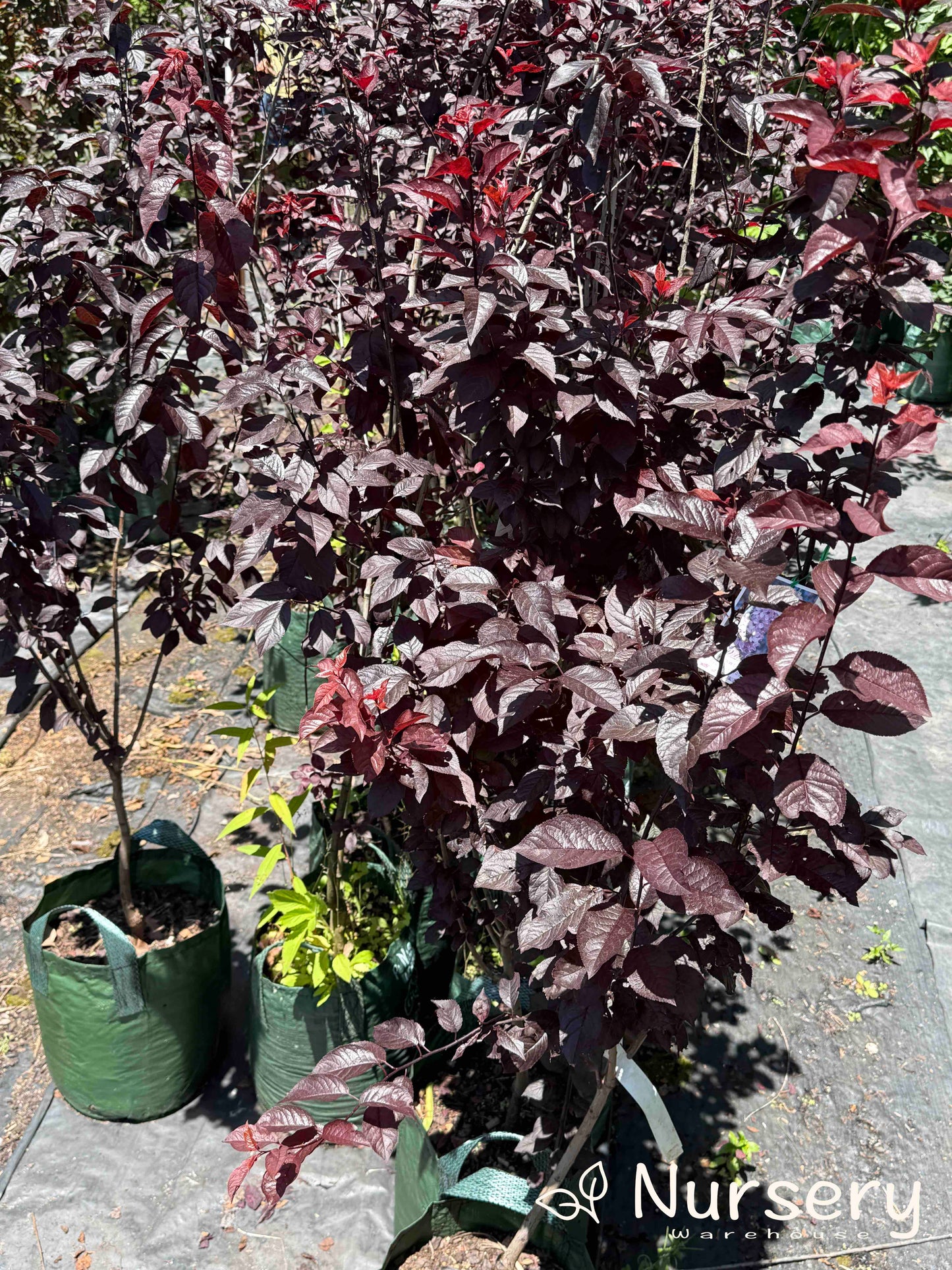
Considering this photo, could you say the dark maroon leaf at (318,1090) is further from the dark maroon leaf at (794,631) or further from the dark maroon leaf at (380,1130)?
the dark maroon leaf at (794,631)

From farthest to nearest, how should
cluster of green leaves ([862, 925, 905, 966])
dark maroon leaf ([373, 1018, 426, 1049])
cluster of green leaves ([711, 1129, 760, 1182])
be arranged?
cluster of green leaves ([862, 925, 905, 966]) < cluster of green leaves ([711, 1129, 760, 1182]) < dark maroon leaf ([373, 1018, 426, 1049])

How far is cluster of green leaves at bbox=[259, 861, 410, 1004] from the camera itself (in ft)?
7.18

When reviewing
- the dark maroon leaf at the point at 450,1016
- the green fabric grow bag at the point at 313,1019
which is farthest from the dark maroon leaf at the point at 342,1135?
the green fabric grow bag at the point at 313,1019

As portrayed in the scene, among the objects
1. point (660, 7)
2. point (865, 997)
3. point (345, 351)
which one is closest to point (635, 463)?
Answer: point (345, 351)

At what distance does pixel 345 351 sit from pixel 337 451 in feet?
2.36

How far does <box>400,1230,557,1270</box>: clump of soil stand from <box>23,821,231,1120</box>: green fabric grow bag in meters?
0.83

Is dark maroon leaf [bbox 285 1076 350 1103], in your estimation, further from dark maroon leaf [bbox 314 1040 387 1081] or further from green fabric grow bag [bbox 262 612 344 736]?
green fabric grow bag [bbox 262 612 344 736]

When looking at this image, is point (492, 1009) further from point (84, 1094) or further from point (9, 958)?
point (9, 958)

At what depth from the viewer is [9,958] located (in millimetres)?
2842

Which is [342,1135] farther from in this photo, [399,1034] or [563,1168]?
[563,1168]

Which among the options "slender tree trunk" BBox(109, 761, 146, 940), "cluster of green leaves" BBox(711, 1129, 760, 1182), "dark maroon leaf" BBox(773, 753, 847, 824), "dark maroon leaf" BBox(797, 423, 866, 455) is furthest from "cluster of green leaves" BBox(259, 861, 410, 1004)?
"dark maroon leaf" BBox(797, 423, 866, 455)

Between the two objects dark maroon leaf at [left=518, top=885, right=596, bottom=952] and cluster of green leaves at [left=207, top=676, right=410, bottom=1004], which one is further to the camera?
cluster of green leaves at [left=207, top=676, right=410, bottom=1004]

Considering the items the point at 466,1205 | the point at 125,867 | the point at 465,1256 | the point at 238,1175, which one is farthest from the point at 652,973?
the point at 125,867

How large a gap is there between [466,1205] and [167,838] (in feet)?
4.03
